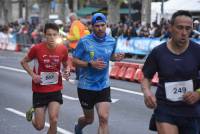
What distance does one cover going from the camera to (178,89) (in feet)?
17.0

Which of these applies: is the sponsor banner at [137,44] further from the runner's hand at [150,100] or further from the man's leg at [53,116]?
the runner's hand at [150,100]

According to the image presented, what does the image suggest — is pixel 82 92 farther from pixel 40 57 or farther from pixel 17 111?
pixel 17 111

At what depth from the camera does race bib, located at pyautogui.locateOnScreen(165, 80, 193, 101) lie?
5.18 metres

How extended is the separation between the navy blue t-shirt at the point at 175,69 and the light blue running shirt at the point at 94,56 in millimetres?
2031

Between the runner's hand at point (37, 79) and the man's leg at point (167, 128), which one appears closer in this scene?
the man's leg at point (167, 128)

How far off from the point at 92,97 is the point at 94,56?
1.71 feet

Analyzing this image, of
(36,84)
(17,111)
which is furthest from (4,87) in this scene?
(36,84)

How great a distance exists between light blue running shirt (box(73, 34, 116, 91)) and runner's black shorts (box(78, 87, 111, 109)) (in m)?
0.06

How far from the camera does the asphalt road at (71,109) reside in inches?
367

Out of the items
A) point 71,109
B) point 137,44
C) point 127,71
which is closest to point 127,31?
point 137,44

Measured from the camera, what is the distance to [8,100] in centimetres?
1283

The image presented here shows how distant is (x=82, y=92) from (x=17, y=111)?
4072mm

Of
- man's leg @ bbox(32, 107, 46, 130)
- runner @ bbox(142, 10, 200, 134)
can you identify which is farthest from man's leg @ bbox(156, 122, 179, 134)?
man's leg @ bbox(32, 107, 46, 130)

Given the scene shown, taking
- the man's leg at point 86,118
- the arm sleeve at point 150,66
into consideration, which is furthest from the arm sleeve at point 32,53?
the arm sleeve at point 150,66
